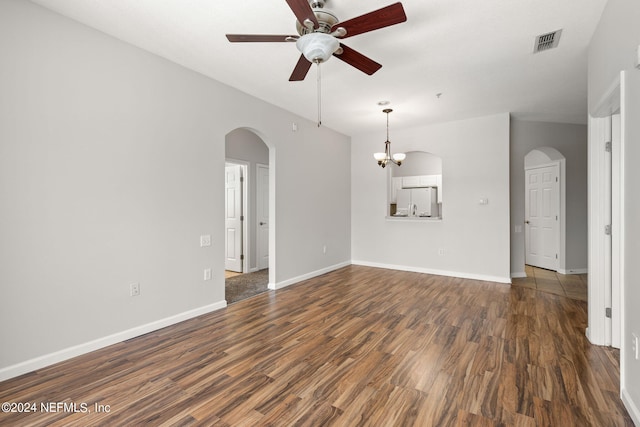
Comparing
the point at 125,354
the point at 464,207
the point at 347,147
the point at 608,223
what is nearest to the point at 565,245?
the point at 464,207

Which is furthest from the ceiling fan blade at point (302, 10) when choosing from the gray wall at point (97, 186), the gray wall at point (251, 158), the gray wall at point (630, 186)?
the gray wall at point (251, 158)

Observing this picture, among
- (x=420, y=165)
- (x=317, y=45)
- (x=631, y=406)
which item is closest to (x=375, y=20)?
(x=317, y=45)

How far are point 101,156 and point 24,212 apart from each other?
2.43ft

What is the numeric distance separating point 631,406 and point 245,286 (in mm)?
4450

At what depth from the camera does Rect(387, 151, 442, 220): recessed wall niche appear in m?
6.78

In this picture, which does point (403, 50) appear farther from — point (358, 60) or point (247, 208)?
point (247, 208)

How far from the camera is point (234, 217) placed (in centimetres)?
615

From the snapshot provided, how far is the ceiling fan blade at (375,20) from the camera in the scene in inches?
73.2

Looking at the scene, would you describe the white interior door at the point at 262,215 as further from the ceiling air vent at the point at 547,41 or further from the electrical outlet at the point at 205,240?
the ceiling air vent at the point at 547,41

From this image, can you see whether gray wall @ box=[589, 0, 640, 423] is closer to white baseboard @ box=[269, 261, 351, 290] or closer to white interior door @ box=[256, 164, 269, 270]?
white baseboard @ box=[269, 261, 351, 290]

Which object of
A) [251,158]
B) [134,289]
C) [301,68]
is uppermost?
[301,68]

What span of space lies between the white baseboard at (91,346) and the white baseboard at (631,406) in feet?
12.5

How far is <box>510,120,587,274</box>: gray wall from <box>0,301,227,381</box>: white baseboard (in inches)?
215

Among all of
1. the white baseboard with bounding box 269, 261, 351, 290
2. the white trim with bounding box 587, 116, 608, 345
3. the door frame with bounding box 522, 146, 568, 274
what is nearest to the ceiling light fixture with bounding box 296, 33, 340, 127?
the white trim with bounding box 587, 116, 608, 345
